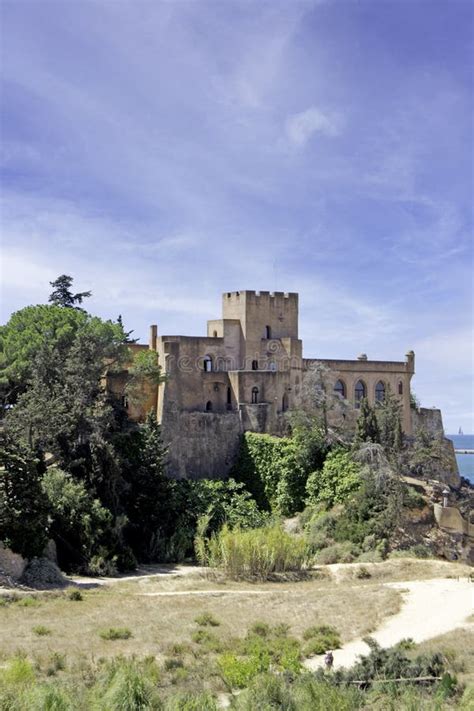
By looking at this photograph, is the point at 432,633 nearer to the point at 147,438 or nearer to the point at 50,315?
the point at 147,438

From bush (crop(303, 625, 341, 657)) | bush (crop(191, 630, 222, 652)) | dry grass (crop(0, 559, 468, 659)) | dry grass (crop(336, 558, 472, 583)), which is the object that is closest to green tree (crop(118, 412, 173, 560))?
dry grass (crop(0, 559, 468, 659))

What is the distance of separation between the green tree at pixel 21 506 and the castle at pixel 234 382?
10.7 metres

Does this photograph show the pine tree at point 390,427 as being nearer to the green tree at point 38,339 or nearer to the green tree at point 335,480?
the green tree at point 335,480

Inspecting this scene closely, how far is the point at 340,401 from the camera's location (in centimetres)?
4122

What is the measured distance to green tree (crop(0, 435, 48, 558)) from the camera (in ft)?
83.5

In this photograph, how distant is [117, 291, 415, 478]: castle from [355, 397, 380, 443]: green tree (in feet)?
14.2

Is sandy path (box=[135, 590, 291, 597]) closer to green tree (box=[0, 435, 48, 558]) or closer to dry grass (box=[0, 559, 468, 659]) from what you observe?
dry grass (box=[0, 559, 468, 659])

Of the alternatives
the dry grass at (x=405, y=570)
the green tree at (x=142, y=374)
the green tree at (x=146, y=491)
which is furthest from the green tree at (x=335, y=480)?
the green tree at (x=142, y=374)

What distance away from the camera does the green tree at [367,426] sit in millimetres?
35562

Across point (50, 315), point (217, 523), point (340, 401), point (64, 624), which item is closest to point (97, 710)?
point (64, 624)

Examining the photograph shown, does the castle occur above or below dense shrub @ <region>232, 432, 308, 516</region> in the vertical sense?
above

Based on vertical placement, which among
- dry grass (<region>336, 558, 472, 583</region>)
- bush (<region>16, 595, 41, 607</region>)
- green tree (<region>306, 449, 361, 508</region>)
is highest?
green tree (<region>306, 449, 361, 508</region>)

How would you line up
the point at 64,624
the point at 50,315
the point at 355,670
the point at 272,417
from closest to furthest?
the point at 355,670 → the point at 64,624 → the point at 50,315 → the point at 272,417

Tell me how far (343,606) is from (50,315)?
64.2 ft
